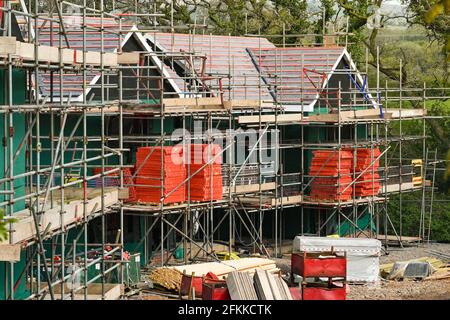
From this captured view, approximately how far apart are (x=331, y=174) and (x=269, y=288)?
12151mm

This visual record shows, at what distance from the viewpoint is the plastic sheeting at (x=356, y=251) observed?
31.0m

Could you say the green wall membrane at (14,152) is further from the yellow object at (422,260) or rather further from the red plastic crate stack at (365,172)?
the red plastic crate stack at (365,172)

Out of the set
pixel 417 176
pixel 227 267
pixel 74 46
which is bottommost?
pixel 227 267

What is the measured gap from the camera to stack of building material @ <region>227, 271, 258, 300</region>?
2425cm

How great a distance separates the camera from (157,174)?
30875mm

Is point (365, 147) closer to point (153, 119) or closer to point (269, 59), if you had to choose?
point (269, 59)

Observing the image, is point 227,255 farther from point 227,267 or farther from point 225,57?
point 225,57

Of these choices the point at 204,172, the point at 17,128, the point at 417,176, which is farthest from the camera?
the point at 417,176

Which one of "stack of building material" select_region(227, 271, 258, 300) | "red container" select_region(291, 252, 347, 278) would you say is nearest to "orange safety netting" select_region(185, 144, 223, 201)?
"red container" select_region(291, 252, 347, 278)

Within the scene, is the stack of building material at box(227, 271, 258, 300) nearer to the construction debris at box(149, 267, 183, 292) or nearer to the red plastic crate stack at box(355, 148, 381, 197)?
the construction debris at box(149, 267, 183, 292)

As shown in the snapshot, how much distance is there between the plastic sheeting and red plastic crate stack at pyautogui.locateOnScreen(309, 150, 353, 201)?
190 inches

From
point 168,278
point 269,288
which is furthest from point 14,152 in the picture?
point 168,278

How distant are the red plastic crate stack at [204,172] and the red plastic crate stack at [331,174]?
475 centimetres
